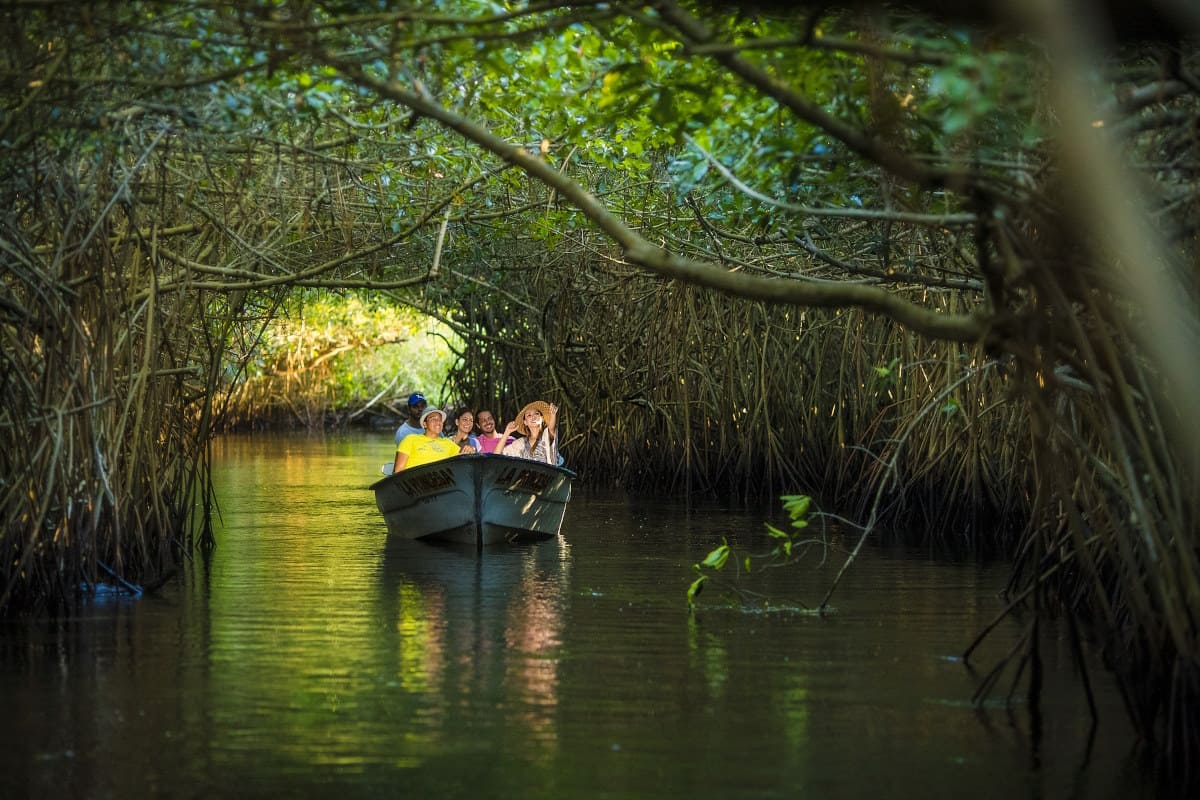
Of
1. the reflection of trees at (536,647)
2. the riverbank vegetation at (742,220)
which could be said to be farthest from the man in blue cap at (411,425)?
the reflection of trees at (536,647)


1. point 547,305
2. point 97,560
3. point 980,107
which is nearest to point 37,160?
point 97,560

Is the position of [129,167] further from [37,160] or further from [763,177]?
[763,177]

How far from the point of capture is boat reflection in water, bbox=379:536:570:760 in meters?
7.42

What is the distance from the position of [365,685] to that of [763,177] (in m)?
3.27

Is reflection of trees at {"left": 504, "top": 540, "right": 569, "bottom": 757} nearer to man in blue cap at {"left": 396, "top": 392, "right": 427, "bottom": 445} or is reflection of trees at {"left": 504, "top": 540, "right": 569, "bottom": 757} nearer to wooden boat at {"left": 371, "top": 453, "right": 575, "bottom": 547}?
wooden boat at {"left": 371, "top": 453, "right": 575, "bottom": 547}

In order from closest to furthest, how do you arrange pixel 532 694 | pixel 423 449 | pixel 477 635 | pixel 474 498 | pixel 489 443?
pixel 532 694, pixel 477 635, pixel 474 498, pixel 423 449, pixel 489 443

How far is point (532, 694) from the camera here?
26.1ft

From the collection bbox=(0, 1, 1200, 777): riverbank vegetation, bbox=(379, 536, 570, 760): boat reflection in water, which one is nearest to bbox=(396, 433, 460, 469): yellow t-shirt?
bbox=(379, 536, 570, 760): boat reflection in water

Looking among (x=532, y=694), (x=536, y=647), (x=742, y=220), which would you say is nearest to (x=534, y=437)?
(x=742, y=220)

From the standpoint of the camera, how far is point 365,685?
8.14 meters

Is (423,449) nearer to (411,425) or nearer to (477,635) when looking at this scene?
(411,425)

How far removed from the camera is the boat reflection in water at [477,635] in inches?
292

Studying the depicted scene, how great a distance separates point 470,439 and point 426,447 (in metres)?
1.25

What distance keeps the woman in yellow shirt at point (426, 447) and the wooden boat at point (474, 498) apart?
0.98ft
